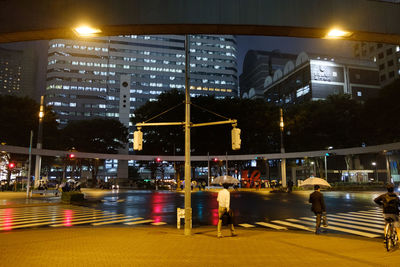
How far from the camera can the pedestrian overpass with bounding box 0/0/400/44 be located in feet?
22.7

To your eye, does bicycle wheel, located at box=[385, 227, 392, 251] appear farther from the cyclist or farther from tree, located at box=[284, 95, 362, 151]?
tree, located at box=[284, 95, 362, 151]

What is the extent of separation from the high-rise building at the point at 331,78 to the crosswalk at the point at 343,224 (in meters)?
81.2

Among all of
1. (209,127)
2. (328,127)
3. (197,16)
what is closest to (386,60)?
(328,127)

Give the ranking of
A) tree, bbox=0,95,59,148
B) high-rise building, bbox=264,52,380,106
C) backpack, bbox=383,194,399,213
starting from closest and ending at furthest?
1. backpack, bbox=383,194,399,213
2. tree, bbox=0,95,59,148
3. high-rise building, bbox=264,52,380,106

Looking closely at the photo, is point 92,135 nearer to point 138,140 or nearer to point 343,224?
point 138,140

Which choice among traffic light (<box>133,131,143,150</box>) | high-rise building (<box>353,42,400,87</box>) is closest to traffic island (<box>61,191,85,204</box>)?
traffic light (<box>133,131,143,150</box>)

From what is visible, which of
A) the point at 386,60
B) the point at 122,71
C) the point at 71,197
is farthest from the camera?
the point at 122,71

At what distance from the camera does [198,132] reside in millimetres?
55438

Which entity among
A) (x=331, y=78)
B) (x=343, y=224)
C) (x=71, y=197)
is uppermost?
(x=331, y=78)

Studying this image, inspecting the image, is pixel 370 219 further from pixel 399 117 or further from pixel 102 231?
pixel 399 117

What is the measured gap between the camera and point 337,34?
738 cm

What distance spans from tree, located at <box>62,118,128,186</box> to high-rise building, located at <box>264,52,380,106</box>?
59.1 meters

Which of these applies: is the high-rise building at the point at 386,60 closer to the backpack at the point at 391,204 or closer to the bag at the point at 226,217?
the backpack at the point at 391,204

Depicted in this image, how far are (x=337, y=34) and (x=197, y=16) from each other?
11.3 feet
